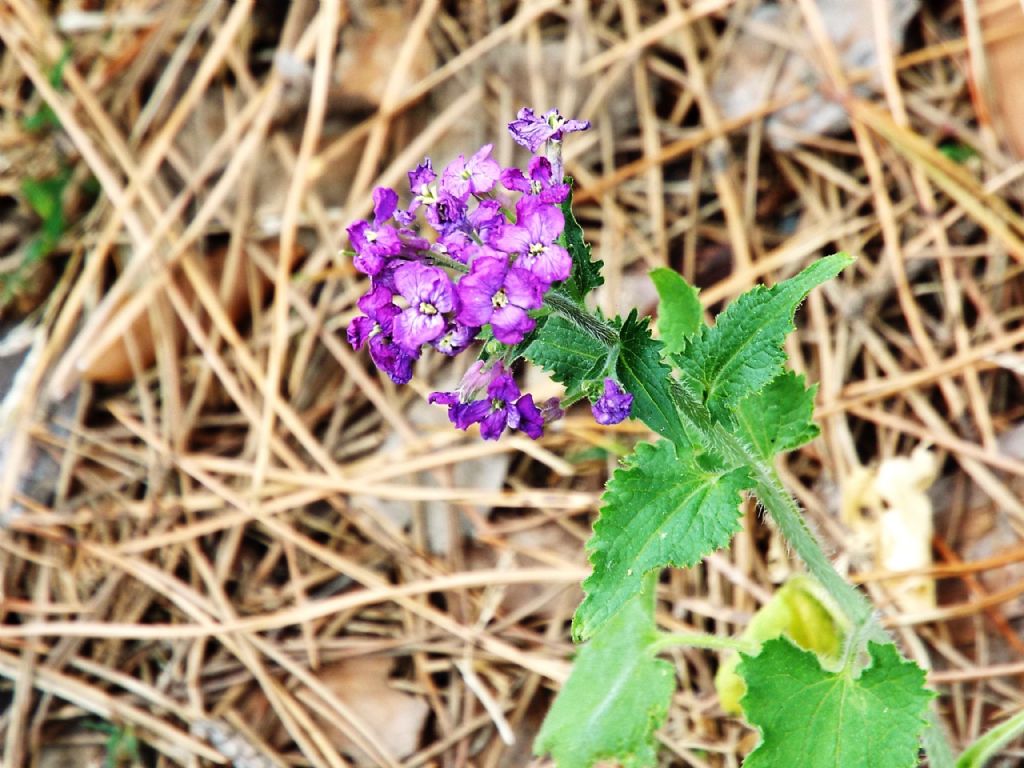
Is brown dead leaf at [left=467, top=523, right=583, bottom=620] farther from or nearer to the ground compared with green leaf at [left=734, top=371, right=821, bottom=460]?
nearer to the ground

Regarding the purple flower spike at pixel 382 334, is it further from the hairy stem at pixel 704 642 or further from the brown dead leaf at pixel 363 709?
the brown dead leaf at pixel 363 709

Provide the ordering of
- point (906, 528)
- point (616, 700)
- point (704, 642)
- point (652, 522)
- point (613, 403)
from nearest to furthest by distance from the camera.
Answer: point (613, 403), point (652, 522), point (704, 642), point (616, 700), point (906, 528)

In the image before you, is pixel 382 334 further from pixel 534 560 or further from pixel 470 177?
pixel 534 560

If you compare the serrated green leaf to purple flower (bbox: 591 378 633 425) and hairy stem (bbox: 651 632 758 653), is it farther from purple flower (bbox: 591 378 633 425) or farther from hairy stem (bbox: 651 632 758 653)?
hairy stem (bbox: 651 632 758 653)

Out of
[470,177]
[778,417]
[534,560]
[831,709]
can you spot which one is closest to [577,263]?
[470,177]

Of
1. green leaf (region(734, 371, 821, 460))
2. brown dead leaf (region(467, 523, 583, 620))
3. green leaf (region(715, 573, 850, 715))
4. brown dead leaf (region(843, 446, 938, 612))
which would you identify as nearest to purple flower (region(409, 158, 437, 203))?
green leaf (region(734, 371, 821, 460))

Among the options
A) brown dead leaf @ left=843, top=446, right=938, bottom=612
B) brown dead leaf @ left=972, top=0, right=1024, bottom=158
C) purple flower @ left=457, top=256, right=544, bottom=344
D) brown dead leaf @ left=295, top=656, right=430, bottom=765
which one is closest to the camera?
purple flower @ left=457, top=256, right=544, bottom=344

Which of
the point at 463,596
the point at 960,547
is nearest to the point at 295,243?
the point at 463,596
